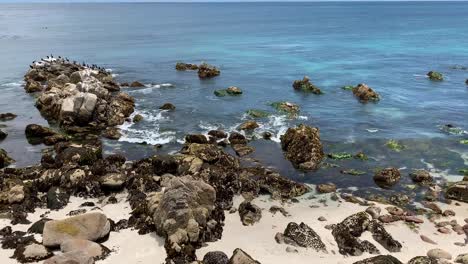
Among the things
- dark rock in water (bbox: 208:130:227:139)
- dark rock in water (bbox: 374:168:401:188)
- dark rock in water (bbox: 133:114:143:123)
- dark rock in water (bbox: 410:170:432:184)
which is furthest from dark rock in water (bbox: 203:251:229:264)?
dark rock in water (bbox: 133:114:143:123)

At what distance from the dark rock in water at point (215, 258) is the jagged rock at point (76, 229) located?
21.0 feet

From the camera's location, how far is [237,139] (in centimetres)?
4181

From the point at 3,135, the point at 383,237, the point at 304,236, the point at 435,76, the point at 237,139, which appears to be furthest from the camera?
the point at 435,76

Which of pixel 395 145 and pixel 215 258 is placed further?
pixel 395 145

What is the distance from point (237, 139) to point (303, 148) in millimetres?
7114

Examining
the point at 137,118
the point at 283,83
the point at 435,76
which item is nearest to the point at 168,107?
the point at 137,118

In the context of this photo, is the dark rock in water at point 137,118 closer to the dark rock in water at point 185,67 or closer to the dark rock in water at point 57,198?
the dark rock in water at point 57,198

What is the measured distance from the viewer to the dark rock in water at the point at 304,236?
24.5m

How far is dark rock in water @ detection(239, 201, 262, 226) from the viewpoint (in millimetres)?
27250

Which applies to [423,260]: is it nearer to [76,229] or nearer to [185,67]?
[76,229]

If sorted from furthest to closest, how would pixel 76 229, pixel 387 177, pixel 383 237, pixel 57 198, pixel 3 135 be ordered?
pixel 3 135, pixel 387 177, pixel 57 198, pixel 383 237, pixel 76 229

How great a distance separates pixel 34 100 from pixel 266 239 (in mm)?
45015

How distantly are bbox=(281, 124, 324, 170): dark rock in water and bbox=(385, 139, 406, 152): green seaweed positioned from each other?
7.56 metres

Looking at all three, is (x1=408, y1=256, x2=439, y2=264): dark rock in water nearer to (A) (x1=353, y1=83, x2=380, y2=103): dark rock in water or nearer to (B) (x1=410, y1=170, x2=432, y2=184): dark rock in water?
(B) (x1=410, y1=170, x2=432, y2=184): dark rock in water
